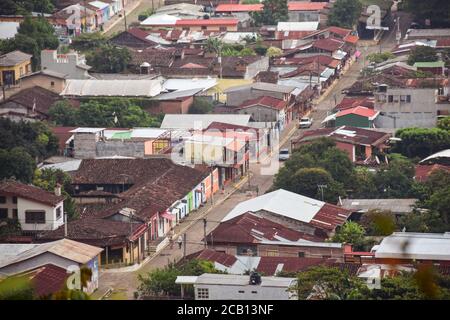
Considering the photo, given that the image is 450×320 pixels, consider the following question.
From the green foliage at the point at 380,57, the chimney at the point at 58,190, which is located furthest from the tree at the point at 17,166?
the green foliage at the point at 380,57

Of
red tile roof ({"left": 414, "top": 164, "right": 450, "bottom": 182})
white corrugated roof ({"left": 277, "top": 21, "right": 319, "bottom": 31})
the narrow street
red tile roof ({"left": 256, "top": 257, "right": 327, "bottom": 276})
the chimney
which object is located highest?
white corrugated roof ({"left": 277, "top": 21, "right": 319, "bottom": 31})

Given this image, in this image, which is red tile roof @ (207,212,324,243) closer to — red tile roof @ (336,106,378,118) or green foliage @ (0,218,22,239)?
green foliage @ (0,218,22,239)

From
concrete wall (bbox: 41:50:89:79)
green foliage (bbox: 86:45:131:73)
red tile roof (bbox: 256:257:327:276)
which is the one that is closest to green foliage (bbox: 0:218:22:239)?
red tile roof (bbox: 256:257:327:276)

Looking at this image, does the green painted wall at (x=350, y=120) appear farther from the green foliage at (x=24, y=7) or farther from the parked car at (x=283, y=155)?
the green foliage at (x=24, y=7)

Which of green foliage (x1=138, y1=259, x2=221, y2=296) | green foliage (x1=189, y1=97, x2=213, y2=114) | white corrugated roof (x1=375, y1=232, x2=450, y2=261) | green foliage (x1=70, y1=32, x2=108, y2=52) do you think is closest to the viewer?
green foliage (x1=138, y1=259, x2=221, y2=296)

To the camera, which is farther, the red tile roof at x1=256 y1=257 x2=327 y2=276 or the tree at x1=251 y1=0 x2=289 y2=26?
the tree at x1=251 y1=0 x2=289 y2=26

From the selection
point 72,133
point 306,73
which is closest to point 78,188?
point 72,133
